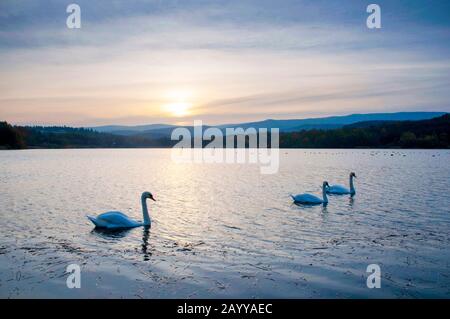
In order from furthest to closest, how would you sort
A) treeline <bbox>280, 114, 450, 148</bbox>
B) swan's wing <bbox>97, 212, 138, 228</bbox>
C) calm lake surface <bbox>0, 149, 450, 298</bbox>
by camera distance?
treeline <bbox>280, 114, 450, 148</bbox> → swan's wing <bbox>97, 212, 138, 228</bbox> → calm lake surface <bbox>0, 149, 450, 298</bbox>

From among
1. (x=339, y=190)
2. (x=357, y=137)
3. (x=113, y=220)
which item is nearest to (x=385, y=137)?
(x=357, y=137)

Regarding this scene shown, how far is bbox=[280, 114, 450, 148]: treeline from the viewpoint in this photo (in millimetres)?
129875

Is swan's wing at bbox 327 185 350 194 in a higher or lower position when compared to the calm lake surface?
higher

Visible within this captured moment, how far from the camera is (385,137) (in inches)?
5531

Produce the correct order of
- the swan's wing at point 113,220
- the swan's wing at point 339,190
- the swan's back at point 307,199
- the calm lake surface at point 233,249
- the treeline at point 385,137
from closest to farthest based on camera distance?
the calm lake surface at point 233,249
the swan's wing at point 113,220
the swan's back at point 307,199
the swan's wing at point 339,190
the treeline at point 385,137

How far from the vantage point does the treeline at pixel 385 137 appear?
426ft

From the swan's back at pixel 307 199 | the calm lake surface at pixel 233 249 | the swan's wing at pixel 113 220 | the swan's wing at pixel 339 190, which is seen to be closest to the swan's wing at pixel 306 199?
the swan's back at pixel 307 199

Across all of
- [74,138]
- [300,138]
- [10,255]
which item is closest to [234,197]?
[10,255]

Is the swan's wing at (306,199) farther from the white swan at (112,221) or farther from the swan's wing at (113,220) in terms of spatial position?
the swan's wing at (113,220)

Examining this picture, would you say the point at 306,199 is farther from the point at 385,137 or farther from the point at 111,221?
the point at 385,137

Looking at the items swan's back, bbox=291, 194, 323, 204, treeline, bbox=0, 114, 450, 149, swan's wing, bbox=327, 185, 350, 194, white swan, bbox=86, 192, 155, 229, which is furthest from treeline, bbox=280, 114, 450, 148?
white swan, bbox=86, 192, 155, 229

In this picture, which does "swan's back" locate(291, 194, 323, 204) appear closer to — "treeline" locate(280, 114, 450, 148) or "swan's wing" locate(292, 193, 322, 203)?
"swan's wing" locate(292, 193, 322, 203)

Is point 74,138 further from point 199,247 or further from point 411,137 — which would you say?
point 199,247

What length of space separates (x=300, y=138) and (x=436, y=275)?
160278mm
